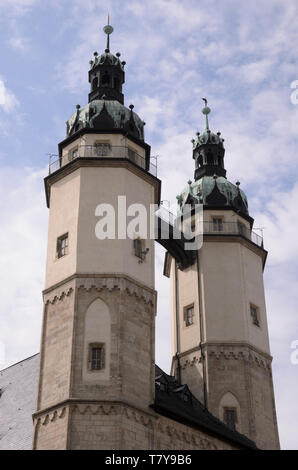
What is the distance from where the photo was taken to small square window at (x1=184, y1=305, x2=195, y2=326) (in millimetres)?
46153

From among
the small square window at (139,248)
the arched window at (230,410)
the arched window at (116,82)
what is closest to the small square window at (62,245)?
the small square window at (139,248)

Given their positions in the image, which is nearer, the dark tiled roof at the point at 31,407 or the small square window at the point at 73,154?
the dark tiled roof at the point at 31,407

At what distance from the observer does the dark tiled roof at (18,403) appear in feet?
113

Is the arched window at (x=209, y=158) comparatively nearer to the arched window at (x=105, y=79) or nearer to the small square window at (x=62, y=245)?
the arched window at (x=105, y=79)

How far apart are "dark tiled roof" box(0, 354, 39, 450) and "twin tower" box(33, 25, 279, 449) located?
206 cm

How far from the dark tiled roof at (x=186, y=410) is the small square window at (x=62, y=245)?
26.1 feet

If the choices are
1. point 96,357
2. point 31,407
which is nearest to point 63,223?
point 96,357

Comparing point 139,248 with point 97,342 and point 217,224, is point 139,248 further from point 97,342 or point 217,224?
point 217,224

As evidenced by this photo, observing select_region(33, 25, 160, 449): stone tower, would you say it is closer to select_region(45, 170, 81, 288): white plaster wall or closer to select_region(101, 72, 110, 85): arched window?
select_region(45, 170, 81, 288): white plaster wall

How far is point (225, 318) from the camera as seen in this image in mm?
44938

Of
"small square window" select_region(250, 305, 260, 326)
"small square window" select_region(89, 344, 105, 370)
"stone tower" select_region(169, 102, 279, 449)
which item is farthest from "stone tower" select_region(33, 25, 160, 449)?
"small square window" select_region(250, 305, 260, 326)
